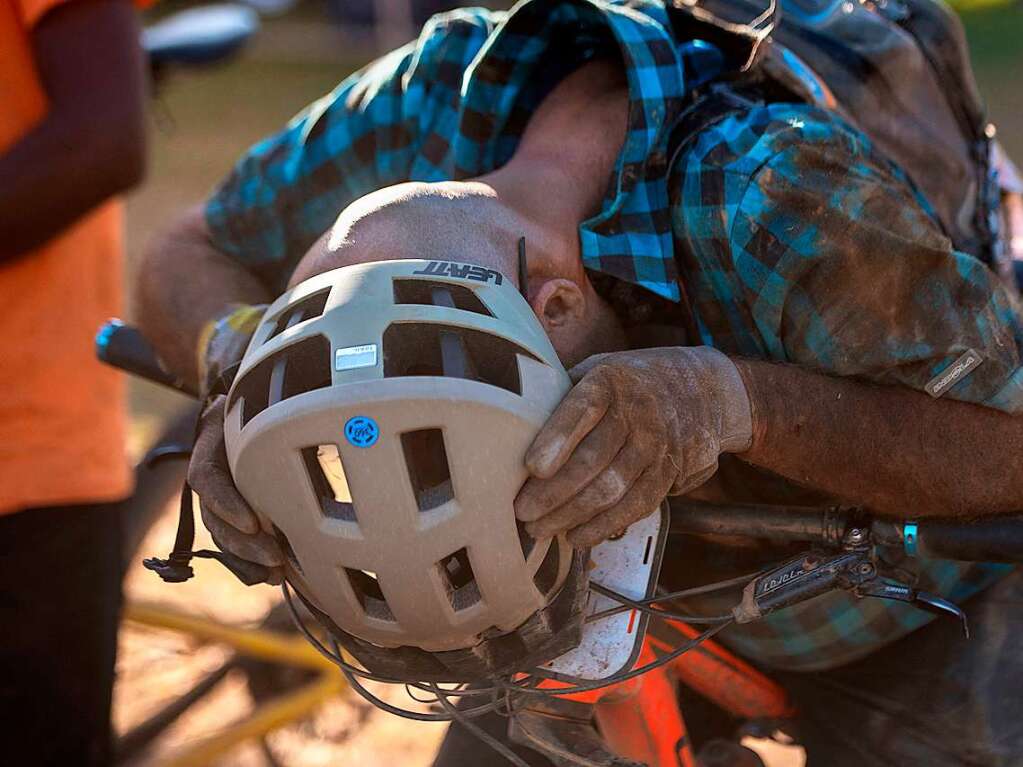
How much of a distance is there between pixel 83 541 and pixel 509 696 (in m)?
1.29

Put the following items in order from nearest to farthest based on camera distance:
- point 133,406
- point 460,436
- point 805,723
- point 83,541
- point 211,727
→ 1. point 460,436
2. point 805,723
3. point 83,541
4. point 211,727
5. point 133,406

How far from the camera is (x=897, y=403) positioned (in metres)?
1.91

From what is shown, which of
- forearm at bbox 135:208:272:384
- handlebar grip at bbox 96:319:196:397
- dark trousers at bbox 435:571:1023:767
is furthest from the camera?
forearm at bbox 135:208:272:384

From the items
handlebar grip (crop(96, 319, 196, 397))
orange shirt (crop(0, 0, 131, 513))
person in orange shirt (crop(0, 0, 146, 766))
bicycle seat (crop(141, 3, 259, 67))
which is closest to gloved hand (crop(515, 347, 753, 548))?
handlebar grip (crop(96, 319, 196, 397))

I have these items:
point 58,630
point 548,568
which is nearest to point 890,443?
point 548,568

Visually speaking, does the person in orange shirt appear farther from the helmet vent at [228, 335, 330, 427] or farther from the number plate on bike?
the number plate on bike

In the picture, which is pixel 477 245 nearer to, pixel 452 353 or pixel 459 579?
pixel 452 353

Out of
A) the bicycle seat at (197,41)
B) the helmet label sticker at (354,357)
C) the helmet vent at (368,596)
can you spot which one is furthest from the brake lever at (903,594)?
the bicycle seat at (197,41)

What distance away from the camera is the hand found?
1790 millimetres

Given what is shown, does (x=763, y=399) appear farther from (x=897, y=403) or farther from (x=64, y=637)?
(x=64, y=637)

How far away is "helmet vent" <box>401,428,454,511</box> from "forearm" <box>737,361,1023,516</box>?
44 cm

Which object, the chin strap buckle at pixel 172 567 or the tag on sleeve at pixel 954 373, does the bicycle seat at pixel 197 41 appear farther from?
the tag on sleeve at pixel 954 373

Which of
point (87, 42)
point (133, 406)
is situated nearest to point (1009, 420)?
point (87, 42)

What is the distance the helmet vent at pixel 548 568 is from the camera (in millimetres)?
1772
